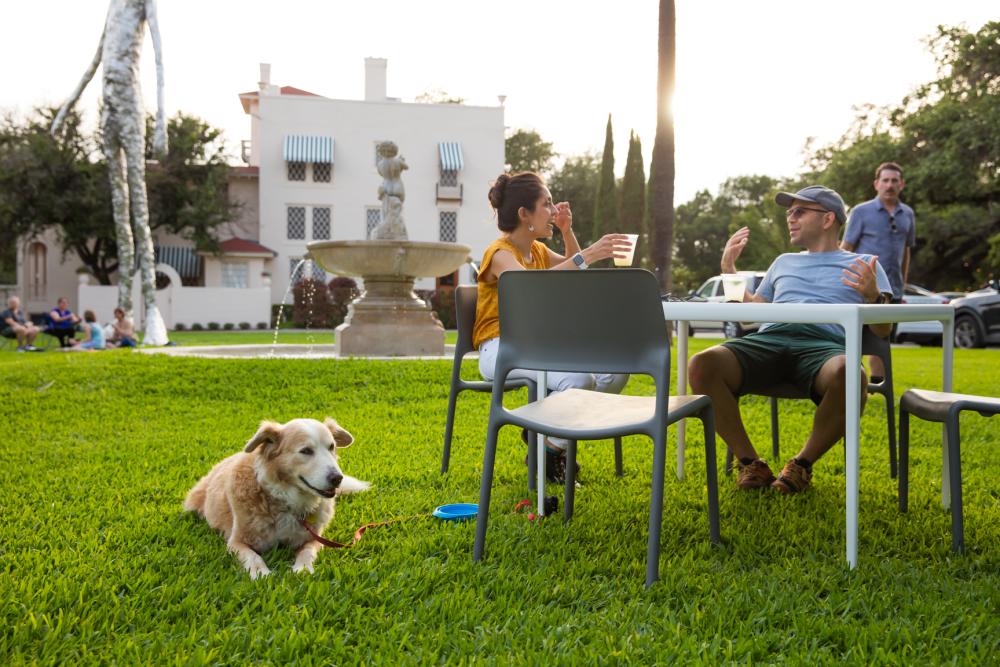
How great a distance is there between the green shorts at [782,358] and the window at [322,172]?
3133 centimetres

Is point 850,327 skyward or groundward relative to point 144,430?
skyward

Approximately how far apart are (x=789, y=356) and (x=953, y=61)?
2762 centimetres

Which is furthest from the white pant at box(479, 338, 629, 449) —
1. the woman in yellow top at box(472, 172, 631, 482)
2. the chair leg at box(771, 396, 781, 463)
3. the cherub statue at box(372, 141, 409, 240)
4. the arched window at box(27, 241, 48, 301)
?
the arched window at box(27, 241, 48, 301)

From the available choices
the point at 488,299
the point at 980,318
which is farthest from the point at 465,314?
the point at 980,318

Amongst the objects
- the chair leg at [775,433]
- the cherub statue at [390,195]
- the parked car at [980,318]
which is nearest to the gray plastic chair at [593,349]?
the chair leg at [775,433]

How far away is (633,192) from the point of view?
32.9m

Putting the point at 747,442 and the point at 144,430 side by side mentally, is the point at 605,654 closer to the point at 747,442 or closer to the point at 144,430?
the point at 747,442

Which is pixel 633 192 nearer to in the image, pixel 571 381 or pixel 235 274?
pixel 235 274

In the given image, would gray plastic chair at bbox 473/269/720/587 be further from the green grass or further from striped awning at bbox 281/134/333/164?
striped awning at bbox 281/134/333/164

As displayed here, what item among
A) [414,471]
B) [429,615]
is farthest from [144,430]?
[429,615]

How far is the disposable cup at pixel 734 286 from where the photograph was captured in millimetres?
3748

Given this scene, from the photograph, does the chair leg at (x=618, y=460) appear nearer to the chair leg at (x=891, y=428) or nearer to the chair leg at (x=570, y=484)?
the chair leg at (x=570, y=484)

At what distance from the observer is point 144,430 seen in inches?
247

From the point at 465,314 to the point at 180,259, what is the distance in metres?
31.2
